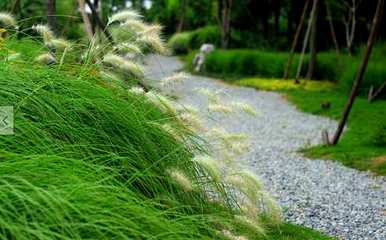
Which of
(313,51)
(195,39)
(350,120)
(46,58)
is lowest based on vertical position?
(350,120)

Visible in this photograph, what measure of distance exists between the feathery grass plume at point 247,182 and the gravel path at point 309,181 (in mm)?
458

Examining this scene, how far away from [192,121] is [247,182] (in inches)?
15.8

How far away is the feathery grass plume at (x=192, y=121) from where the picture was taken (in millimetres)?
2936

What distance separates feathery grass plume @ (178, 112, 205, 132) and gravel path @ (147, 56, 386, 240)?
15 centimetres

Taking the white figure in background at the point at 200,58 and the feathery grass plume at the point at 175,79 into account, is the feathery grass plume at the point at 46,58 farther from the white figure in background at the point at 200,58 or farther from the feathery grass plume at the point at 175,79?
the white figure in background at the point at 200,58

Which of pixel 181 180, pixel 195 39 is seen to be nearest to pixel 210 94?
pixel 181 180

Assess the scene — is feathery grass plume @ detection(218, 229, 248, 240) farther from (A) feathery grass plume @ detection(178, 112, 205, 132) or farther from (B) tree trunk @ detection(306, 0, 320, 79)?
(B) tree trunk @ detection(306, 0, 320, 79)

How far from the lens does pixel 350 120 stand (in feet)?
28.7

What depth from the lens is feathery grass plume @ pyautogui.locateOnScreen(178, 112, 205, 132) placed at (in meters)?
2.94

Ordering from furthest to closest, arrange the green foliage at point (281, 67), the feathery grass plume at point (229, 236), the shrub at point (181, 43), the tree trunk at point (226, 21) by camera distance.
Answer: the shrub at point (181, 43)
the tree trunk at point (226, 21)
the green foliage at point (281, 67)
the feathery grass plume at point (229, 236)

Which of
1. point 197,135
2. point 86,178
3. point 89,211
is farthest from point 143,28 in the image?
point 89,211

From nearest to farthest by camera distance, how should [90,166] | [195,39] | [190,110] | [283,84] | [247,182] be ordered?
[90,166] → [247,182] → [190,110] → [283,84] → [195,39]

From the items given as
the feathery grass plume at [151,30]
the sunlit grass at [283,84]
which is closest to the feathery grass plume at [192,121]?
the feathery grass plume at [151,30]

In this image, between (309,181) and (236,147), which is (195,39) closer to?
(309,181)
